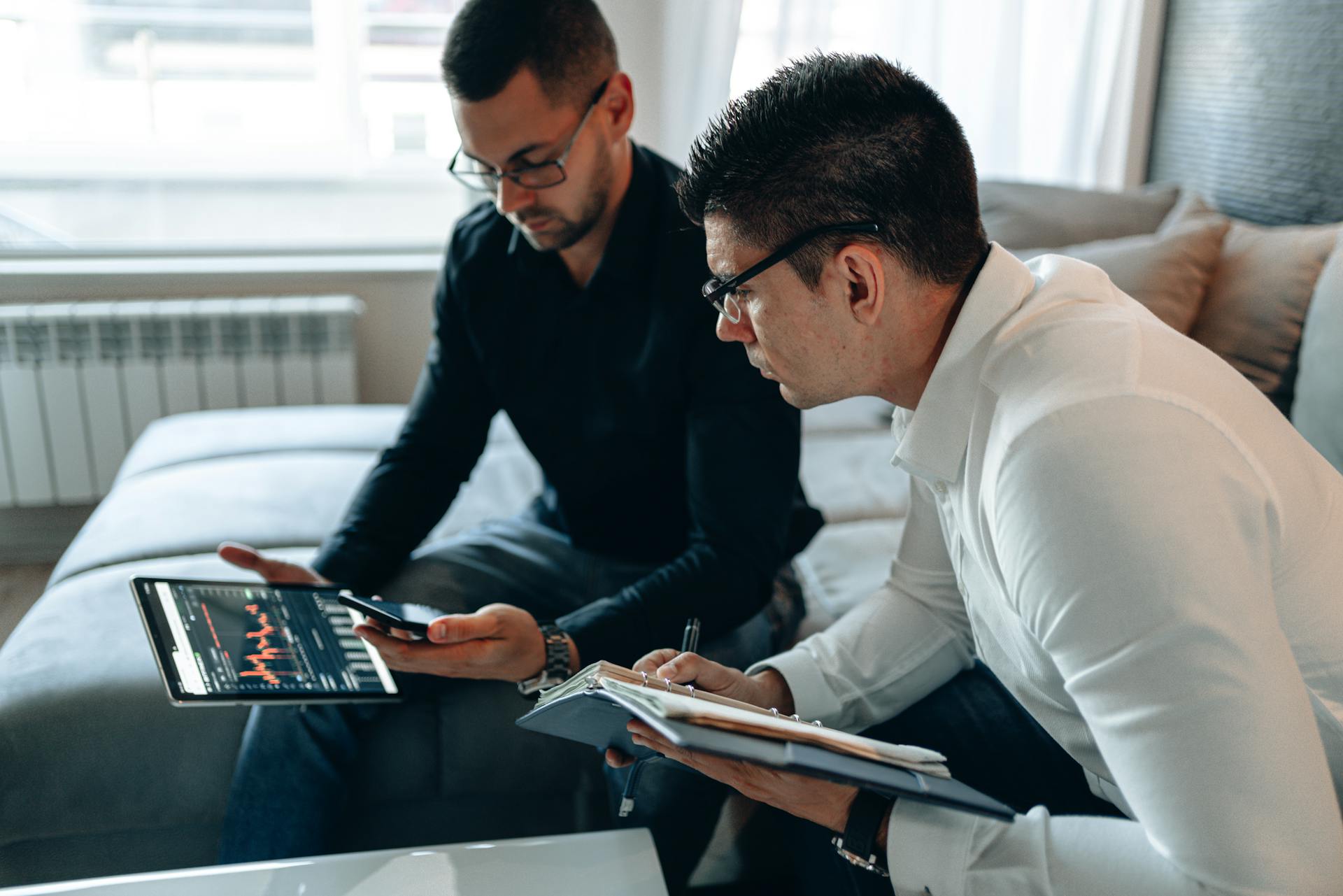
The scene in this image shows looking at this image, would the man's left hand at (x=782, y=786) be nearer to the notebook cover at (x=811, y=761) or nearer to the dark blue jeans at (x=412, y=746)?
the notebook cover at (x=811, y=761)

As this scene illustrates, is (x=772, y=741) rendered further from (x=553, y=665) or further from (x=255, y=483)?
(x=255, y=483)

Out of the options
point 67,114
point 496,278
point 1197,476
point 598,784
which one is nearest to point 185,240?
point 67,114

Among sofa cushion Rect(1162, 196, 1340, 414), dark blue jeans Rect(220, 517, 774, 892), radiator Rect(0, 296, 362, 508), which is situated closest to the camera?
dark blue jeans Rect(220, 517, 774, 892)

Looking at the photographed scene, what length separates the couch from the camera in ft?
4.14

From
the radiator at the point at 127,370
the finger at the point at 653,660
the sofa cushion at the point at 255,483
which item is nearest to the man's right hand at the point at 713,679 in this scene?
the finger at the point at 653,660

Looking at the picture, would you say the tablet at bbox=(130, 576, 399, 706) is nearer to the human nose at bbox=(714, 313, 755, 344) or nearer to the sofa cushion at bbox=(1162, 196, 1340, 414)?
the human nose at bbox=(714, 313, 755, 344)

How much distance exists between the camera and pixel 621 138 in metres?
1.34

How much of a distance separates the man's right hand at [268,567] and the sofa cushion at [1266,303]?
1.46 m

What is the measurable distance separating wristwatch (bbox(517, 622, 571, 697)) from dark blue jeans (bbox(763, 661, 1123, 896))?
1.06 ft

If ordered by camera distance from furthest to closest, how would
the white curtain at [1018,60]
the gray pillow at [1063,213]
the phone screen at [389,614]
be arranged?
1. the white curtain at [1018,60]
2. the gray pillow at [1063,213]
3. the phone screen at [389,614]

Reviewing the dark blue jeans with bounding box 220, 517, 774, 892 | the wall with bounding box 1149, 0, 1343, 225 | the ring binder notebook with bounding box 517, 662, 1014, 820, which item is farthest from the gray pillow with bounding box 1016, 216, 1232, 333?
the ring binder notebook with bounding box 517, 662, 1014, 820

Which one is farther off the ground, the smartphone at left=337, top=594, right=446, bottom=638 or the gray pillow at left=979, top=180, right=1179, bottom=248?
the gray pillow at left=979, top=180, right=1179, bottom=248

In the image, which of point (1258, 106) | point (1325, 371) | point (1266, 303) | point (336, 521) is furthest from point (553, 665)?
point (1258, 106)

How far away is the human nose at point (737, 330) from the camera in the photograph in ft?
3.03
